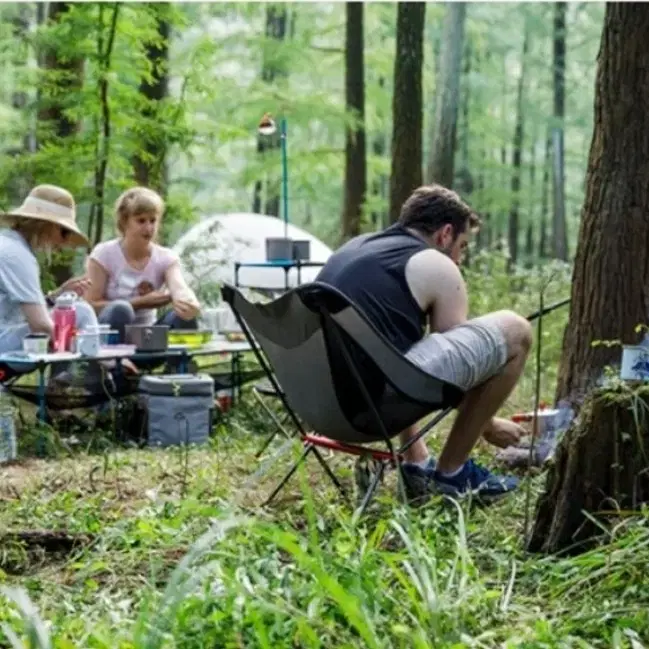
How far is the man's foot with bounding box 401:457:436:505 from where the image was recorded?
11.2 feet

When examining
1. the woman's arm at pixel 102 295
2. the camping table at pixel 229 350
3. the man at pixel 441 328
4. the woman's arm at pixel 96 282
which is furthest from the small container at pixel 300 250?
the man at pixel 441 328

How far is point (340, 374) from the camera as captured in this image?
10.5 ft

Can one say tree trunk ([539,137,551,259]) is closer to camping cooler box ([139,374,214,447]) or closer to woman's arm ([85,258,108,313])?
woman's arm ([85,258,108,313])

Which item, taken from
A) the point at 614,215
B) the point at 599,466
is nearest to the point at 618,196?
the point at 614,215

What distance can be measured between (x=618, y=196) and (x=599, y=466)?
55.4 inches

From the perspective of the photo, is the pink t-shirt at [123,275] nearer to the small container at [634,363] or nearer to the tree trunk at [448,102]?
the small container at [634,363]

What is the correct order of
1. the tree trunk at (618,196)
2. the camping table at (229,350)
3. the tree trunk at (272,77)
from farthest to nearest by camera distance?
the tree trunk at (272,77), the camping table at (229,350), the tree trunk at (618,196)

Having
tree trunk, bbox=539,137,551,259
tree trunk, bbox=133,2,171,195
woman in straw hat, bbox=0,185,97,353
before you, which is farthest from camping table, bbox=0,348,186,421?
tree trunk, bbox=539,137,551,259

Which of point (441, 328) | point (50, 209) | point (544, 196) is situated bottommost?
point (544, 196)

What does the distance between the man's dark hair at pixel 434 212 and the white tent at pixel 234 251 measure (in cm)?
395

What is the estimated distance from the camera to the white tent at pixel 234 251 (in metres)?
8.02

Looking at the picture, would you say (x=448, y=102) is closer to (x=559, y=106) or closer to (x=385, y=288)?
(x=385, y=288)

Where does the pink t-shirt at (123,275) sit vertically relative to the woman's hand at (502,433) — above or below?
above

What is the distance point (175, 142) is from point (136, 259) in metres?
1.67
